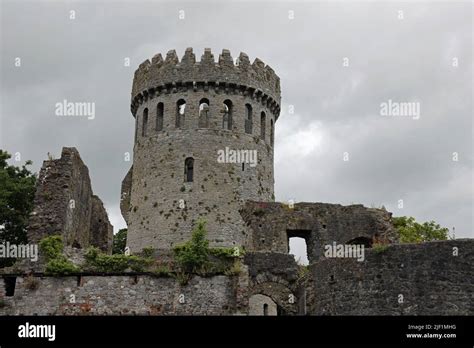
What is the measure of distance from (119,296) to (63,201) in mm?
4643

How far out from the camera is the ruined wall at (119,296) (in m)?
23.6

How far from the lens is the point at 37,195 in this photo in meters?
26.2

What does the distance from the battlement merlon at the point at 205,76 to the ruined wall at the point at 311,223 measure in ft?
35.1

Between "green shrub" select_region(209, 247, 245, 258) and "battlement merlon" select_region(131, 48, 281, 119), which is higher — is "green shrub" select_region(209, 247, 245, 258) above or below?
below

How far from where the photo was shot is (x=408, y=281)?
2136 centimetres

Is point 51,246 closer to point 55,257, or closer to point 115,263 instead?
point 55,257

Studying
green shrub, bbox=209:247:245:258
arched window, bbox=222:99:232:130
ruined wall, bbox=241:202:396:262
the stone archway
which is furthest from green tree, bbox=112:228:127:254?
green shrub, bbox=209:247:245:258

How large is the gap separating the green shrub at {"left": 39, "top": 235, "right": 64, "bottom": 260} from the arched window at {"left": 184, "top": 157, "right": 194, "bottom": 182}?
45.4 ft

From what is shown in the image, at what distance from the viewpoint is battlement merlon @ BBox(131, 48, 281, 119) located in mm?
39312

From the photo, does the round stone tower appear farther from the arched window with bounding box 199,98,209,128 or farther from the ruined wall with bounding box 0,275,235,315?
the ruined wall with bounding box 0,275,235,315

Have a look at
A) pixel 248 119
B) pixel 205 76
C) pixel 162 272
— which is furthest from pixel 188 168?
pixel 162 272

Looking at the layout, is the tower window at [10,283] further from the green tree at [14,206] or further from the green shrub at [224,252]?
the green tree at [14,206]

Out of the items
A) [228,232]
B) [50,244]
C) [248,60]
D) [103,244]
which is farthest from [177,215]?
[50,244]
